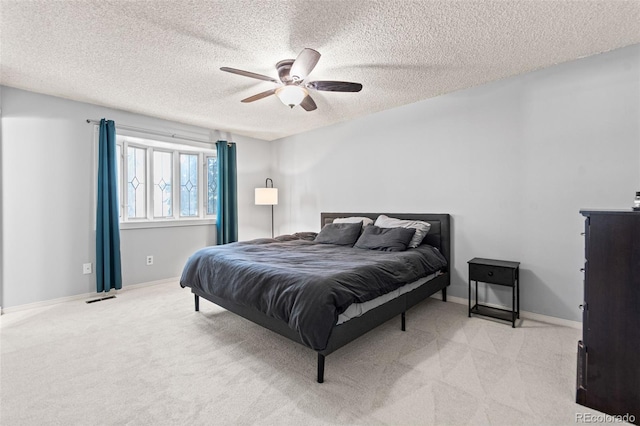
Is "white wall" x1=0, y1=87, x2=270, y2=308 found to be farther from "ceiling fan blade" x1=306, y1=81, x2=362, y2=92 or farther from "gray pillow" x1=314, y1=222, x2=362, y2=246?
"ceiling fan blade" x1=306, y1=81, x2=362, y2=92

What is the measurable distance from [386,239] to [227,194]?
2.96 metres

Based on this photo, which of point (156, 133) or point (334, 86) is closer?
point (334, 86)

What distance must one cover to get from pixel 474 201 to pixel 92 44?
392 centimetres

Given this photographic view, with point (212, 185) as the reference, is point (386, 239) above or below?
below

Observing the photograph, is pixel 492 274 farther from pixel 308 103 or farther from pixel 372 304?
pixel 308 103

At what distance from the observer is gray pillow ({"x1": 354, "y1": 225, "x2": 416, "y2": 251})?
10.7ft

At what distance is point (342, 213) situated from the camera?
4.65 metres

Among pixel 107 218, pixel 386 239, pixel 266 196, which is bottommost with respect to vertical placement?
pixel 386 239

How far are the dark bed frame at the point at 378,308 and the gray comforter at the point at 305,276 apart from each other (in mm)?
102

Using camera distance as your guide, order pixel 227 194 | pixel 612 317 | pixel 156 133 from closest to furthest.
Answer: pixel 612 317 → pixel 156 133 → pixel 227 194

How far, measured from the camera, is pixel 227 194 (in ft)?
16.6

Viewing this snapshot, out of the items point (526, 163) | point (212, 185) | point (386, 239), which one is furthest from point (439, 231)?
point (212, 185)

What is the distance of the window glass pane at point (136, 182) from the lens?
4328 mm

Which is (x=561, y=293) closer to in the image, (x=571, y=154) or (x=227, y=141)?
(x=571, y=154)
